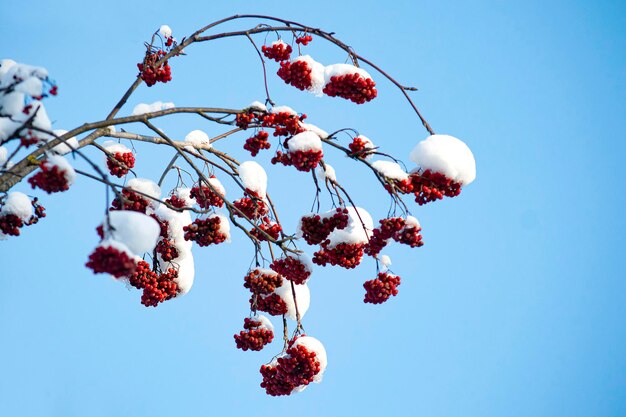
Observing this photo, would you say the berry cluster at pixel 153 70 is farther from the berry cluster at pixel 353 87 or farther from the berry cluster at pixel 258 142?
the berry cluster at pixel 353 87

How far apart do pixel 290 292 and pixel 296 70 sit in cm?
158

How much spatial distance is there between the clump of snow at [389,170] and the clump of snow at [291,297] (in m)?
1.33

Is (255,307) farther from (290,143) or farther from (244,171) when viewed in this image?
(290,143)

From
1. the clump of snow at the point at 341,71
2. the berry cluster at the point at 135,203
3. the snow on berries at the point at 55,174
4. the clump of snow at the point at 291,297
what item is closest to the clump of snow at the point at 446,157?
the clump of snow at the point at 341,71

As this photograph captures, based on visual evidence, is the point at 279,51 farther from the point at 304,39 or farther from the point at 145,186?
the point at 145,186

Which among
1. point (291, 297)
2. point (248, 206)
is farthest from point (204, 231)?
point (291, 297)

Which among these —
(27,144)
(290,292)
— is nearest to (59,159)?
(27,144)

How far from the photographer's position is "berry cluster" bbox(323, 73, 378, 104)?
4.69m

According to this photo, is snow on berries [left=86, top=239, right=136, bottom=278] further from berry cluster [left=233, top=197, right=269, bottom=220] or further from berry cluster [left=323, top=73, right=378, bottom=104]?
berry cluster [left=323, top=73, right=378, bottom=104]

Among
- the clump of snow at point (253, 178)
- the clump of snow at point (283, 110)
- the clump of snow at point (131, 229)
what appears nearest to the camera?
the clump of snow at point (131, 229)

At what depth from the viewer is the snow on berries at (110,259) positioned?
11.0 feet

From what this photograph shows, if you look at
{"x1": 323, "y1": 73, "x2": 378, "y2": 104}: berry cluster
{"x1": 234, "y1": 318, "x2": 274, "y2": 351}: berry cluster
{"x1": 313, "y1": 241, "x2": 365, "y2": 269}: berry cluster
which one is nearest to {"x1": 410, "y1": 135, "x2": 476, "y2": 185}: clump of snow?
{"x1": 323, "y1": 73, "x2": 378, "y2": 104}: berry cluster

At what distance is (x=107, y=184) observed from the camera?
135 inches

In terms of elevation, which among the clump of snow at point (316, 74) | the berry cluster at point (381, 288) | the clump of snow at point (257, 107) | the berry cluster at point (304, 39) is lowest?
the berry cluster at point (381, 288)
